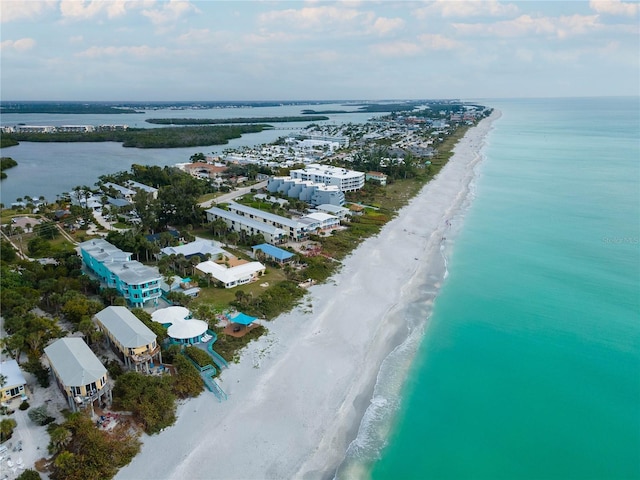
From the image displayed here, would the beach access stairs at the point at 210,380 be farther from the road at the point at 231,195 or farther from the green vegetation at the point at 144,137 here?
the green vegetation at the point at 144,137

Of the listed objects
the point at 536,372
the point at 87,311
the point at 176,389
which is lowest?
the point at 536,372

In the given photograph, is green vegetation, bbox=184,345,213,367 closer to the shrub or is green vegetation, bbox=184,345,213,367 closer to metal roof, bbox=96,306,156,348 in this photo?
metal roof, bbox=96,306,156,348

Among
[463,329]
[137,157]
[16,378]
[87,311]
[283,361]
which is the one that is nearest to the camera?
[16,378]

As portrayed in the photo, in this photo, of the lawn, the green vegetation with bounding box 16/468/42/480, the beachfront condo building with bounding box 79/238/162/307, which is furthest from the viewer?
the lawn

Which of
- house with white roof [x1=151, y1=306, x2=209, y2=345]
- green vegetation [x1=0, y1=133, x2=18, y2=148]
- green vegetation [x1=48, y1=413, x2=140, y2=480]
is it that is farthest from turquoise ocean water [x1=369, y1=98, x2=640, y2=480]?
green vegetation [x1=0, y1=133, x2=18, y2=148]

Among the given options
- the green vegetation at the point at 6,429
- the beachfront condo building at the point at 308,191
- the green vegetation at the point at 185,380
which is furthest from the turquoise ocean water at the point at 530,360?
the beachfront condo building at the point at 308,191

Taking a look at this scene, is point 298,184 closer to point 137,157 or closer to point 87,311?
point 87,311

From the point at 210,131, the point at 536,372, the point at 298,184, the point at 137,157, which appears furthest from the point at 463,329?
the point at 210,131

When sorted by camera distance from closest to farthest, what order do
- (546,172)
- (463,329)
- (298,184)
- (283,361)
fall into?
1. (283,361)
2. (463,329)
3. (298,184)
4. (546,172)

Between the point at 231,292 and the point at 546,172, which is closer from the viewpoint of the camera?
the point at 231,292
